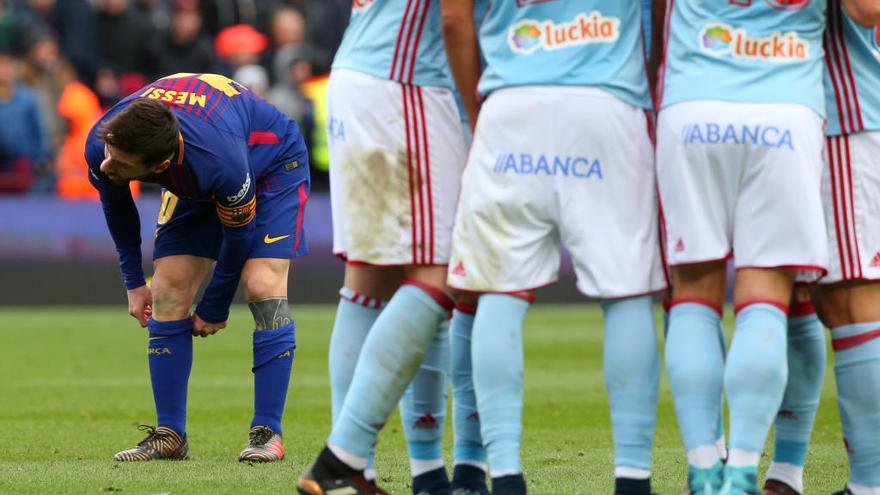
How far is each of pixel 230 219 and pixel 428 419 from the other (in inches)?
52.2

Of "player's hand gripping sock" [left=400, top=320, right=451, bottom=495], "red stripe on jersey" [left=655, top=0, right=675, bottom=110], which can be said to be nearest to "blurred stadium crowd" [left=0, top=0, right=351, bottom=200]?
"player's hand gripping sock" [left=400, top=320, right=451, bottom=495]

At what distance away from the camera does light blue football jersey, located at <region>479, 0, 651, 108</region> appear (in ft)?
15.1

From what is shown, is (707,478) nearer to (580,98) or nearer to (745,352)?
(745,352)

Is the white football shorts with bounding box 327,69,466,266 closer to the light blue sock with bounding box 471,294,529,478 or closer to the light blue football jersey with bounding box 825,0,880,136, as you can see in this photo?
the light blue sock with bounding box 471,294,529,478

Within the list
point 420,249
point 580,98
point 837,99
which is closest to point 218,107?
point 420,249

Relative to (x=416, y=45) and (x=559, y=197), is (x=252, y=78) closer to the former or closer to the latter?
(x=416, y=45)

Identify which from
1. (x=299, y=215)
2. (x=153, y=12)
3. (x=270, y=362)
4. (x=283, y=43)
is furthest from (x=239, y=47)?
(x=270, y=362)

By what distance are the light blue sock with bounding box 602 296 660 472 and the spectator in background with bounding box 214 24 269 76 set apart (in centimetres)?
1281

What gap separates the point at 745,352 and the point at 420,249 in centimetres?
104

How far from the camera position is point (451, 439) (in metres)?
7.10

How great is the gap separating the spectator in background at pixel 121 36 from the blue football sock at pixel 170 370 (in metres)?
12.1

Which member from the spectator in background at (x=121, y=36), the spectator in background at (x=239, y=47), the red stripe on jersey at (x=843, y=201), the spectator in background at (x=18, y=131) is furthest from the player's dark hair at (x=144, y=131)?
the spectator in background at (x=121, y=36)

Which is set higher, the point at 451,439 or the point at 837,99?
the point at 837,99

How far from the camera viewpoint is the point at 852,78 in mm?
4855
